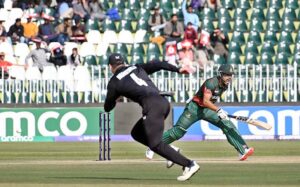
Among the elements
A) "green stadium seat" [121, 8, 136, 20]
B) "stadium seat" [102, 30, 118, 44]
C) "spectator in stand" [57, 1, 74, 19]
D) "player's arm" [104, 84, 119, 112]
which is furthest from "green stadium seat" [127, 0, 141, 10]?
"player's arm" [104, 84, 119, 112]

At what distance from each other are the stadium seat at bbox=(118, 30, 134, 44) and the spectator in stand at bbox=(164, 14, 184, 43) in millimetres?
1063

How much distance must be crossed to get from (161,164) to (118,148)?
21.2ft

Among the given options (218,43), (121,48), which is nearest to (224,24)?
(218,43)

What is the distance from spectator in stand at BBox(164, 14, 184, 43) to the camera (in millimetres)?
30062

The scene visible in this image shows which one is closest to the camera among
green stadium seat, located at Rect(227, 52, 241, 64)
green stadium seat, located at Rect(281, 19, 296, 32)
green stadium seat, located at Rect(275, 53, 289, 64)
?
green stadium seat, located at Rect(275, 53, 289, 64)

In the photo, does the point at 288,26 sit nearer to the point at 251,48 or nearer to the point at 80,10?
the point at 251,48

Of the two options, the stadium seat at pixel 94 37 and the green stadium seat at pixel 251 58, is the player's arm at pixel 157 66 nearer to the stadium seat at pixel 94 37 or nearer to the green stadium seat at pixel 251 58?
the green stadium seat at pixel 251 58

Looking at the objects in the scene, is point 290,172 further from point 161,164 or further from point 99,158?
point 99,158

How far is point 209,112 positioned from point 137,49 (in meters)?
11.2

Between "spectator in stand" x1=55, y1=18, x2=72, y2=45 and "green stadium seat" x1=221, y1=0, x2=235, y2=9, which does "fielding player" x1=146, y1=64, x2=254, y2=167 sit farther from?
"green stadium seat" x1=221, y1=0, x2=235, y2=9

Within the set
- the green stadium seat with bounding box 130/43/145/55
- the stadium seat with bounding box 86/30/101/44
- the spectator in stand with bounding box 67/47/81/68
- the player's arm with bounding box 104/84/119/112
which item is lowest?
the player's arm with bounding box 104/84/119/112

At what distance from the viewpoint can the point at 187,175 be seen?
1427 centimetres

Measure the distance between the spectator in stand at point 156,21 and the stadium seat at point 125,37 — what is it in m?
0.62

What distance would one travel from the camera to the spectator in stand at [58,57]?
95.3ft
